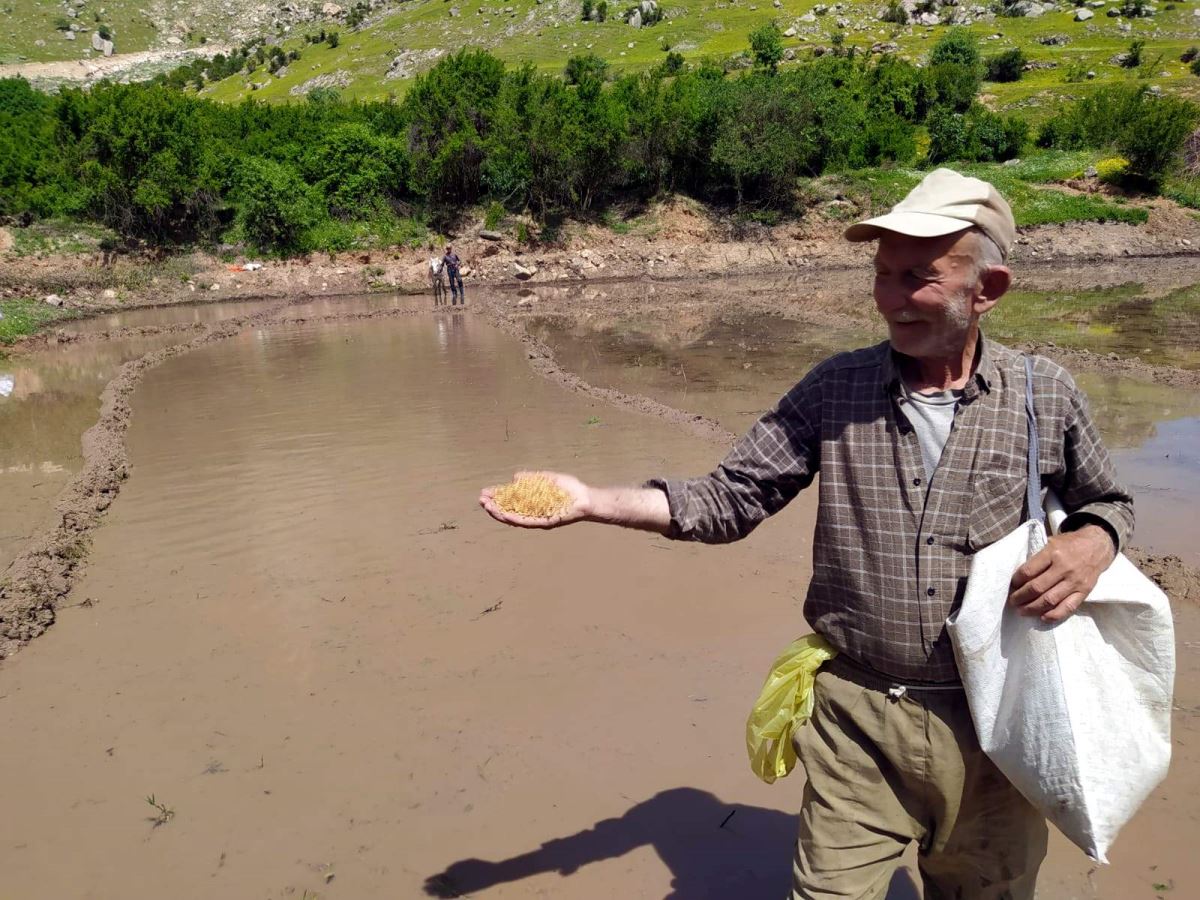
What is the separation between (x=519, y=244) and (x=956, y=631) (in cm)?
2685

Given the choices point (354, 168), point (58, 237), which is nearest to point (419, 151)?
point (354, 168)

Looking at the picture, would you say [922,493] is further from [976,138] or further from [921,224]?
[976,138]

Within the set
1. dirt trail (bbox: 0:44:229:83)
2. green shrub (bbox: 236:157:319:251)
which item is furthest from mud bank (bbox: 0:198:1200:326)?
dirt trail (bbox: 0:44:229:83)

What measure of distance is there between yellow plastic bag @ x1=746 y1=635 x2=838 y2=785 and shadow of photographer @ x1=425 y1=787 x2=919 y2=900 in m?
1.02

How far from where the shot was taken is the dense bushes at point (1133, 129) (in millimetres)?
29547

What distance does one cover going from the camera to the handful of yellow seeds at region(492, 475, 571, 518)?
6.89 ft

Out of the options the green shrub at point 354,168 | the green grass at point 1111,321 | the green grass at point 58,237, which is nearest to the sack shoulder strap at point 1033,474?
the green grass at point 1111,321

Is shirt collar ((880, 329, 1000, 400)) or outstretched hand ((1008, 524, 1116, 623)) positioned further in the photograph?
shirt collar ((880, 329, 1000, 400))

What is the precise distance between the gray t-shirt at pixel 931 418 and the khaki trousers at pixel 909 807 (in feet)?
1.77

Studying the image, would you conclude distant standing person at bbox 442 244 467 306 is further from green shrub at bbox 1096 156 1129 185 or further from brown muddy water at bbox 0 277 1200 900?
green shrub at bbox 1096 156 1129 185

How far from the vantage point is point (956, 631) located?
1.82 m

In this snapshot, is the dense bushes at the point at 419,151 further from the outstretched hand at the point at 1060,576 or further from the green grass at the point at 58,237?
the outstretched hand at the point at 1060,576

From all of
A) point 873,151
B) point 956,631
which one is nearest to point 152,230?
point 873,151

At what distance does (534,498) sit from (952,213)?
1.14 m
